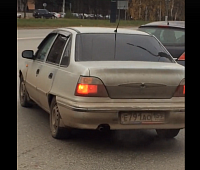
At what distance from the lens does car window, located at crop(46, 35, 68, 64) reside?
635 centimetres

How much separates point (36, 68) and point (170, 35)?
4083 mm

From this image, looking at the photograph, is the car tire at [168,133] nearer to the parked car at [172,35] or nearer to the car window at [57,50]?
the car window at [57,50]

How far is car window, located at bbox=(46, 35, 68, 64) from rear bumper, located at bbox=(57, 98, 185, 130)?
108 cm

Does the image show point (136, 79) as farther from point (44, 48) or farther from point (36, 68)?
point (44, 48)

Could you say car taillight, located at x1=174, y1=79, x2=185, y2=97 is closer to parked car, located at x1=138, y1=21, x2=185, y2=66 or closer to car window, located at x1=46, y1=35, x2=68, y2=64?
car window, located at x1=46, y1=35, x2=68, y2=64

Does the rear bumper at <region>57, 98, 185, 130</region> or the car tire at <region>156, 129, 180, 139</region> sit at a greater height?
the rear bumper at <region>57, 98, 185, 130</region>

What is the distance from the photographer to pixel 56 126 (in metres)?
5.94

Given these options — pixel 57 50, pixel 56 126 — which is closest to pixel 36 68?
pixel 57 50

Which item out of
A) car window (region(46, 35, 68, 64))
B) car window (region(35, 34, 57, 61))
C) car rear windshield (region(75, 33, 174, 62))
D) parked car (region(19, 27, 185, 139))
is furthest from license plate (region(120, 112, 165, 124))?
car window (region(35, 34, 57, 61))

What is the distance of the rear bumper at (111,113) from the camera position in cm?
517

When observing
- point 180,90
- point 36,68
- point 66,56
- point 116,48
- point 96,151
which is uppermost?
point 116,48

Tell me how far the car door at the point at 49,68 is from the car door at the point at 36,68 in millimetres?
203

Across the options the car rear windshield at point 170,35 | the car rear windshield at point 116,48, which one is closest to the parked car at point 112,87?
the car rear windshield at point 116,48
